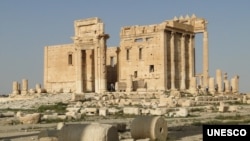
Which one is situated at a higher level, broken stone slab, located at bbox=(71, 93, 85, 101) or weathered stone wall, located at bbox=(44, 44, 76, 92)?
weathered stone wall, located at bbox=(44, 44, 76, 92)

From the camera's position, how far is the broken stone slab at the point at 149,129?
1320cm

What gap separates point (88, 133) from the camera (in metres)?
11.1

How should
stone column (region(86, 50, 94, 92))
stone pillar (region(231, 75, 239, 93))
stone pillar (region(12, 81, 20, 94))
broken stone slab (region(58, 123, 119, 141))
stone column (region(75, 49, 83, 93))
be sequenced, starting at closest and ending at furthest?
broken stone slab (region(58, 123, 119, 141)) < stone column (region(75, 49, 83, 93)) < stone column (region(86, 50, 94, 92)) < stone pillar (region(231, 75, 239, 93)) < stone pillar (region(12, 81, 20, 94))

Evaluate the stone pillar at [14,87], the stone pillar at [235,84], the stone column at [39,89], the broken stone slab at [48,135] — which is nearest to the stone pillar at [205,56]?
the stone pillar at [235,84]

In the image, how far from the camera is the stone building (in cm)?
4625

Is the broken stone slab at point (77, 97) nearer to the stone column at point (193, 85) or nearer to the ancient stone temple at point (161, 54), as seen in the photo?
the ancient stone temple at point (161, 54)

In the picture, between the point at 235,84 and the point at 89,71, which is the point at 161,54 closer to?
the point at 89,71

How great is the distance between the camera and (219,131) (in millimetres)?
8109

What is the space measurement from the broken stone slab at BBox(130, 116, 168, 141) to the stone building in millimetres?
30999

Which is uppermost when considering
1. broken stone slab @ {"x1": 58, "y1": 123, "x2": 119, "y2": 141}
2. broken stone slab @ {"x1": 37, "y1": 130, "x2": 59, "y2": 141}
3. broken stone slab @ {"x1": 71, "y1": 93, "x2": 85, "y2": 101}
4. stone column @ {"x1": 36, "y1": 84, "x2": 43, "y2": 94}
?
stone column @ {"x1": 36, "y1": 84, "x2": 43, "y2": 94}

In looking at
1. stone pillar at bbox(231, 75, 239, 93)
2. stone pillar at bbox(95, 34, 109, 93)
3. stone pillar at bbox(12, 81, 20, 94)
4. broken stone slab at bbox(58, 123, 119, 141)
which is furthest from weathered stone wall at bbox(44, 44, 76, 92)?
broken stone slab at bbox(58, 123, 119, 141)

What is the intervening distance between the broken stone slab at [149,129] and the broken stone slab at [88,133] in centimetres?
183

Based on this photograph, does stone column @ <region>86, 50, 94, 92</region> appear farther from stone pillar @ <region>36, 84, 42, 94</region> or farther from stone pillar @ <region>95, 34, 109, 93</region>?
stone pillar @ <region>36, 84, 42, 94</region>

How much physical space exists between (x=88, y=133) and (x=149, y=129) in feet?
8.58
